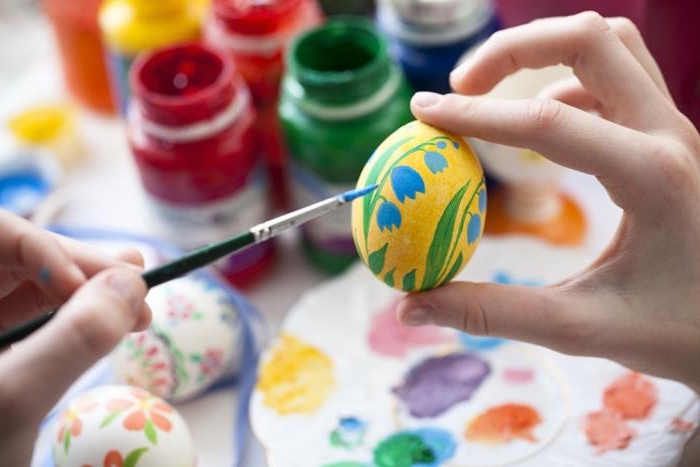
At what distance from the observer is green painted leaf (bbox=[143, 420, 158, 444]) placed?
2.43ft

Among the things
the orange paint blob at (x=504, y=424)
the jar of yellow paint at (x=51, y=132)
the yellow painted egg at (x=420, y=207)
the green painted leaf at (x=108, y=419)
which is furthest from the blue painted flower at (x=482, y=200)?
the jar of yellow paint at (x=51, y=132)

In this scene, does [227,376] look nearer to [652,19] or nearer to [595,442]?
[595,442]

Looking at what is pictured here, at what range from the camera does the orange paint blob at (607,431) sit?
81 centimetres

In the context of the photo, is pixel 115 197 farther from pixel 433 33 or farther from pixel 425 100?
pixel 425 100

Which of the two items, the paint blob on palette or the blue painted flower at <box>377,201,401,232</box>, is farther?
the paint blob on palette

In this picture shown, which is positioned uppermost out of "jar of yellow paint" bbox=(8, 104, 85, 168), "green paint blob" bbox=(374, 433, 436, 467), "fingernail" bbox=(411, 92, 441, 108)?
"fingernail" bbox=(411, 92, 441, 108)

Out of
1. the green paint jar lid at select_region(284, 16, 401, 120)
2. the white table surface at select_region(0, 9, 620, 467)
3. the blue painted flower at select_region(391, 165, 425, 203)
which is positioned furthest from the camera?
the white table surface at select_region(0, 9, 620, 467)

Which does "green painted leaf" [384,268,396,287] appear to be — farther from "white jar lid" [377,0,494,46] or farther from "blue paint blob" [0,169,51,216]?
"blue paint blob" [0,169,51,216]

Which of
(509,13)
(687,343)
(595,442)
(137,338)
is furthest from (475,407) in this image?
(509,13)

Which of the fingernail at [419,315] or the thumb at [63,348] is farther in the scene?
the fingernail at [419,315]

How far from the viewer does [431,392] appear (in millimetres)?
889

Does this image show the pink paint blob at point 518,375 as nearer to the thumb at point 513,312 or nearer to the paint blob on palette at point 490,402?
the paint blob on palette at point 490,402

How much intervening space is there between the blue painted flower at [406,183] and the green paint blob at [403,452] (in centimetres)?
29

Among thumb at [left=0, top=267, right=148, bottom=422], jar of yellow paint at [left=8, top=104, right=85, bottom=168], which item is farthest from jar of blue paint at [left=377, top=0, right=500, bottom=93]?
thumb at [left=0, top=267, right=148, bottom=422]
